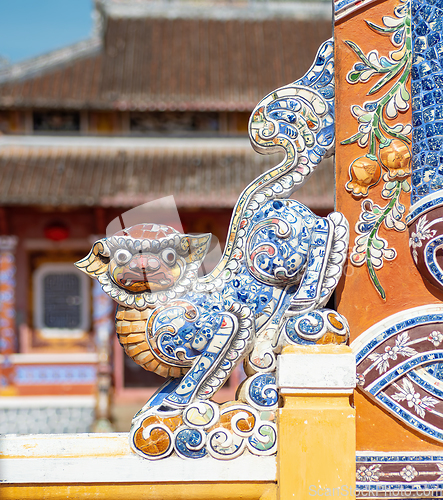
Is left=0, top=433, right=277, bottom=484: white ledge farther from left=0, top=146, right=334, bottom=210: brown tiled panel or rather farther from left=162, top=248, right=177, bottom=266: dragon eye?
left=0, top=146, right=334, bottom=210: brown tiled panel

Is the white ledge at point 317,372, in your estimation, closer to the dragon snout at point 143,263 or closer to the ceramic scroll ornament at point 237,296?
the ceramic scroll ornament at point 237,296

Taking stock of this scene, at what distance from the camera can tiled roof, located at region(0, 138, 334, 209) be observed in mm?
8523

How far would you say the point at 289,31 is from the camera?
11242 millimetres

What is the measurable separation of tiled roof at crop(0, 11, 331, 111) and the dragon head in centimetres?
789

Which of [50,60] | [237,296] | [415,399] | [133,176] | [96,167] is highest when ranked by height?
[50,60]

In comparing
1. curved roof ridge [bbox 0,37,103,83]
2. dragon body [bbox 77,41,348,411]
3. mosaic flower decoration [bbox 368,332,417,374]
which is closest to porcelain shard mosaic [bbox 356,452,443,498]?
mosaic flower decoration [bbox 368,332,417,374]

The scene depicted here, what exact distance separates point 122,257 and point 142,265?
0.06m

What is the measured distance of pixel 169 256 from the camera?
1733mm

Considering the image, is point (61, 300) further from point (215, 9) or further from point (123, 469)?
point (123, 469)

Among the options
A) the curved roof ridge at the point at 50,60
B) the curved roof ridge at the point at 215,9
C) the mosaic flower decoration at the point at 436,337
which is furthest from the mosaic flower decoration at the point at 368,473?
the curved roof ridge at the point at 215,9

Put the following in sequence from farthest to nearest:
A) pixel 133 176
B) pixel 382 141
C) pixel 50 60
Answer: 1. pixel 50 60
2. pixel 133 176
3. pixel 382 141

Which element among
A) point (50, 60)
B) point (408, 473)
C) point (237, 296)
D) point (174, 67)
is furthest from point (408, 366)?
point (50, 60)

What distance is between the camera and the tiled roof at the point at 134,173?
8.52 meters

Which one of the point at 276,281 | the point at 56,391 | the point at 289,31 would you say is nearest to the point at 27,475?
the point at 276,281
